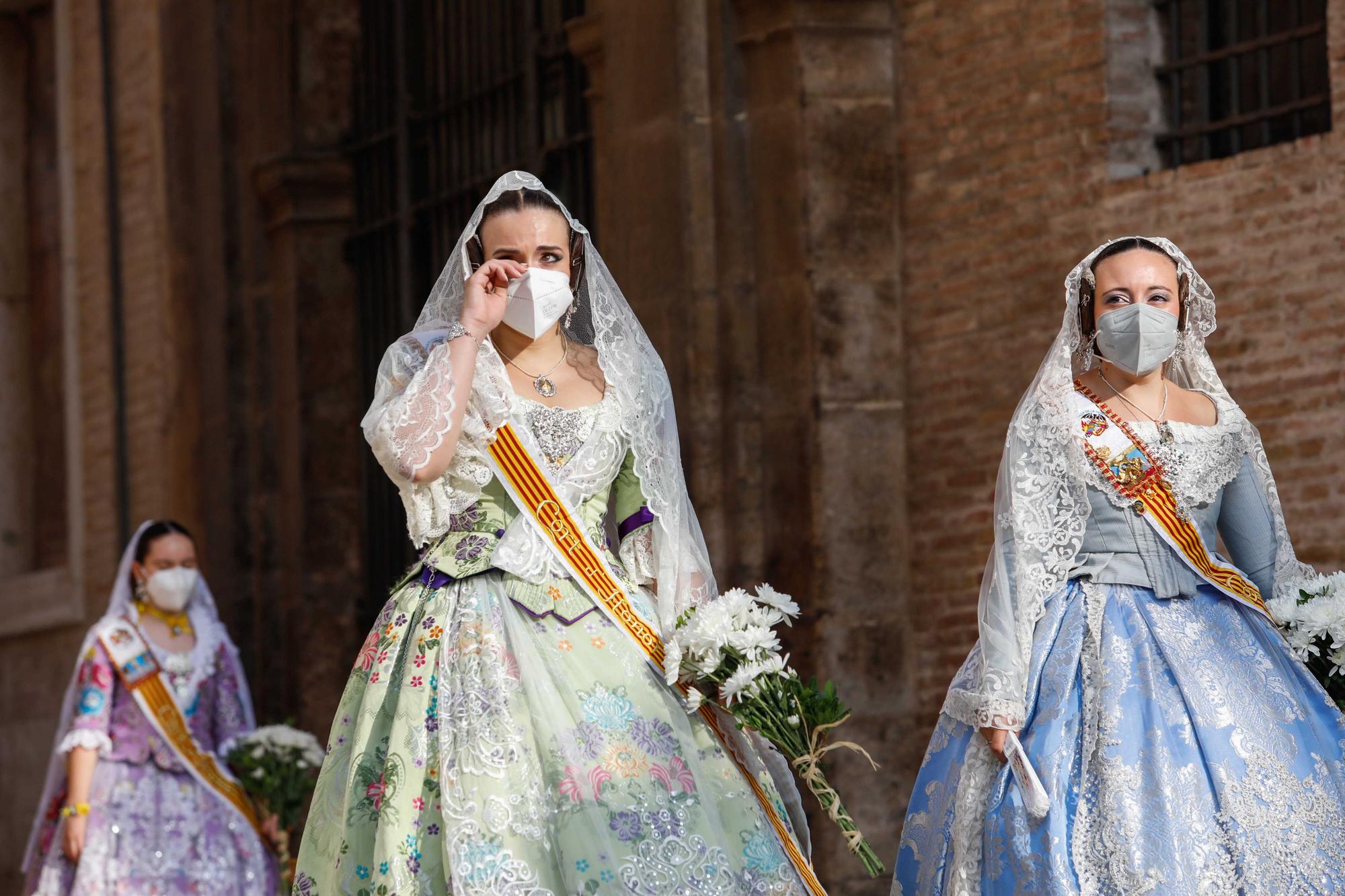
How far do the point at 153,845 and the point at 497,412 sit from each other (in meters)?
3.94

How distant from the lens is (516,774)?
4973 millimetres

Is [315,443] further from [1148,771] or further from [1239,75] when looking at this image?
[1148,771]

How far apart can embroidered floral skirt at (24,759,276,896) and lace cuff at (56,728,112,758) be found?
11 centimetres

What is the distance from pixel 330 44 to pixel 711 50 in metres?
4.38

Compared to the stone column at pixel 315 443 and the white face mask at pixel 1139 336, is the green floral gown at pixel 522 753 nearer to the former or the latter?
the white face mask at pixel 1139 336

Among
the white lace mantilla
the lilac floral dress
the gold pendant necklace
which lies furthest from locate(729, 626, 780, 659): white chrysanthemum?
the gold pendant necklace

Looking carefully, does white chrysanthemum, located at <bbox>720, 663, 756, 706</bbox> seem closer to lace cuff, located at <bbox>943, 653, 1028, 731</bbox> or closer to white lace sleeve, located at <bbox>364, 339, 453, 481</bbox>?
lace cuff, located at <bbox>943, 653, 1028, 731</bbox>

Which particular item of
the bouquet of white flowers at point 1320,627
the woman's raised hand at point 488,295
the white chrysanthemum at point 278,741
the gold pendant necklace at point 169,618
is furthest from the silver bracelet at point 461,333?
the gold pendant necklace at point 169,618

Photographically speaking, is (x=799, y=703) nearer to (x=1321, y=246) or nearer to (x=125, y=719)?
(x=1321, y=246)

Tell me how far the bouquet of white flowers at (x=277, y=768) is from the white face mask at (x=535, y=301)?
380cm

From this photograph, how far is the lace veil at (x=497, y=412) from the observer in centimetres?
528

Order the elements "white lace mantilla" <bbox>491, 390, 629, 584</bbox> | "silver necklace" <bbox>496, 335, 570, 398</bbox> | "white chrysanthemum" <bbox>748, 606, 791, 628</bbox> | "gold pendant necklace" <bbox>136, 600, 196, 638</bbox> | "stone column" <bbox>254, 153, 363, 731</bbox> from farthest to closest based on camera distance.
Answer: "stone column" <bbox>254, 153, 363, 731</bbox> → "gold pendant necklace" <bbox>136, 600, 196, 638</bbox> → "silver necklace" <bbox>496, 335, 570, 398</bbox> → "white lace mantilla" <bbox>491, 390, 629, 584</bbox> → "white chrysanthemum" <bbox>748, 606, 791, 628</bbox>

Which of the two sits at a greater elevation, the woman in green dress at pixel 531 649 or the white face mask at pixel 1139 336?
the white face mask at pixel 1139 336

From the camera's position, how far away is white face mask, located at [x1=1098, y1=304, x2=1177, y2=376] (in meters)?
5.63
